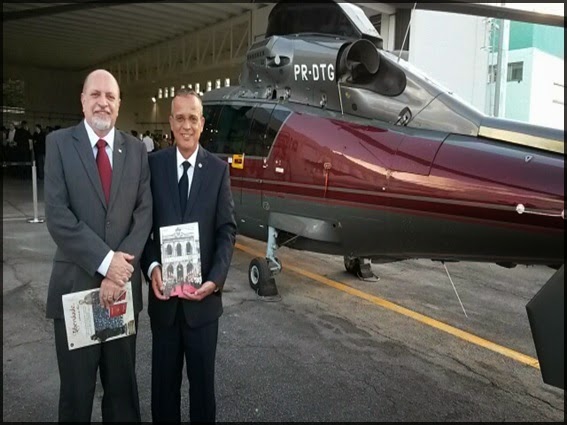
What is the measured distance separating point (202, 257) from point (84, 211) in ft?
2.10

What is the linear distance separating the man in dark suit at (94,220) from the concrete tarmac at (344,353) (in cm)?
95

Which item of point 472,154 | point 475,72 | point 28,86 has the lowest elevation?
point 472,154

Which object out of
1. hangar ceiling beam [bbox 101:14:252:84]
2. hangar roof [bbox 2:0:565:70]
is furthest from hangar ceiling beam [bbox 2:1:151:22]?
hangar ceiling beam [bbox 101:14:252:84]

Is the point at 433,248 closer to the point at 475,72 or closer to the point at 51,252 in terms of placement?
the point at 51,252

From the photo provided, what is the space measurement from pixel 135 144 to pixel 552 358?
2.25 m

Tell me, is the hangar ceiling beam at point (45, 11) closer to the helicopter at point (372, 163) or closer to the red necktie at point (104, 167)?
the helicopter at point (372, 163)

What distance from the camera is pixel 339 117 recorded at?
16.2ft

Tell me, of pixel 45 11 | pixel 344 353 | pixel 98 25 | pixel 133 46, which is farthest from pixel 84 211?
pixel 133 46

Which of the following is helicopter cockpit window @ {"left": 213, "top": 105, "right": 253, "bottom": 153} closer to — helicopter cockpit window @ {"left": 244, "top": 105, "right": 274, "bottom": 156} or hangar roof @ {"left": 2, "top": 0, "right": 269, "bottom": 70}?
helicopter cockpit window @ {"left": 244, "top": 105, "right": 274, "bottom": 156}

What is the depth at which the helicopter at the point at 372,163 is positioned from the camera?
3475mm

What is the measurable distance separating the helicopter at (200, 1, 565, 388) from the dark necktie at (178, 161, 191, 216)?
175 cm

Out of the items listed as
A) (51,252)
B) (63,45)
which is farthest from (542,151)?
(63,45)

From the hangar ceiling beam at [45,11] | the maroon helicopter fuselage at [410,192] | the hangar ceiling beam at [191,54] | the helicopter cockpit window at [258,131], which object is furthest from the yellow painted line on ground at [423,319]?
the hangar ceiling beam at [191,54]

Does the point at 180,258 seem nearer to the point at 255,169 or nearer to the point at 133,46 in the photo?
the point at 255,169
